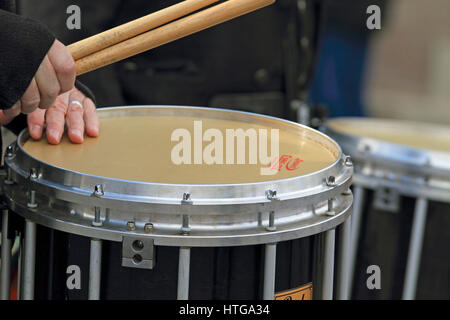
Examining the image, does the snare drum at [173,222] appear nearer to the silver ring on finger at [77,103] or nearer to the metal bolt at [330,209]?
the metal bolt at [330,209]

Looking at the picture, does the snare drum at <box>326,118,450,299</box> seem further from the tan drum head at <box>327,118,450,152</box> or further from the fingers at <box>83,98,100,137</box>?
the fingers at <box>83,98,100,137</box>

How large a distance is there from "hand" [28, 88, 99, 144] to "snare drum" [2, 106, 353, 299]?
3 cm

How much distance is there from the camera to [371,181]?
1.73m

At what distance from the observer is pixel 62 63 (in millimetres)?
1092

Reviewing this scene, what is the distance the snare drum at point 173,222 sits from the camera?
1028 millimetres

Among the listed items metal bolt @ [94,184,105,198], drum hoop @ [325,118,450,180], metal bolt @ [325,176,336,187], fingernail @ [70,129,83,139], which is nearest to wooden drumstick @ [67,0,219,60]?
fingernail @ [70,129,83,139]

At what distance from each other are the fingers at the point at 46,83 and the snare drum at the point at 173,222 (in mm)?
96

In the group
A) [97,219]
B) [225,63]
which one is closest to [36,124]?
[97,219]

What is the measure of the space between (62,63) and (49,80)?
1.3 inches

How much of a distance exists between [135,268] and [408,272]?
90 cm

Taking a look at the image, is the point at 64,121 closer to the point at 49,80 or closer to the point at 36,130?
the point at 36,130

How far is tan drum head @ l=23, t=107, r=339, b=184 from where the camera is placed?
3.67 ft

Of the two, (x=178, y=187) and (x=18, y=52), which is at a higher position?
(x=18, y=52)
